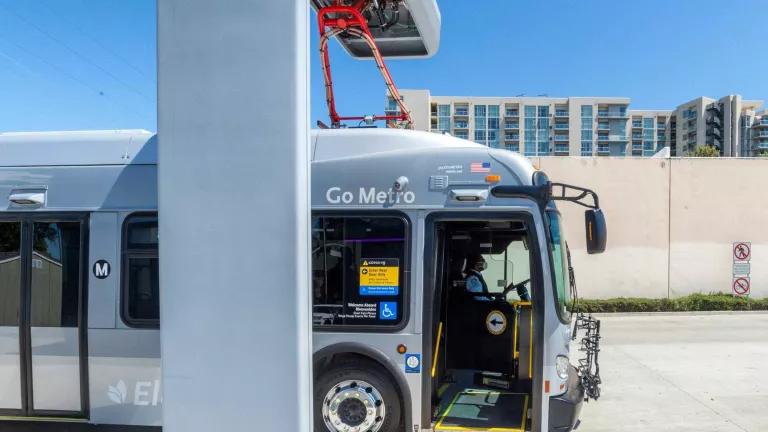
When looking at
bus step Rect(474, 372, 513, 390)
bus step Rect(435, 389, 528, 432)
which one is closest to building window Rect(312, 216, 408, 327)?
bus step Rect(435, 389, 528, 432)

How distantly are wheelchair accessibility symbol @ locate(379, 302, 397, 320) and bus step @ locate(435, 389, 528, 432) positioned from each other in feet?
3.76

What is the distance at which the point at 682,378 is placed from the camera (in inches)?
306

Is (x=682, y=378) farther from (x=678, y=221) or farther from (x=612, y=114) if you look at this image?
(x=612, y=114)

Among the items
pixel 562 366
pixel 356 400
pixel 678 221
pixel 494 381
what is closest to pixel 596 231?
pixel 562 366

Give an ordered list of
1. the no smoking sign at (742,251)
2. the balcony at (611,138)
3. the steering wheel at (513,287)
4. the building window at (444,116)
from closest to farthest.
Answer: the steering wheel at (513,287)
the no smoking sign at (742,251)
the building window at (444,116)
the balcony at (611,138)

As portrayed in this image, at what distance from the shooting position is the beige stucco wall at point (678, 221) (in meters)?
14.5

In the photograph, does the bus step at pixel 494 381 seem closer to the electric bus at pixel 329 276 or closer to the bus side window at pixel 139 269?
the electric bus at pixel 329 276

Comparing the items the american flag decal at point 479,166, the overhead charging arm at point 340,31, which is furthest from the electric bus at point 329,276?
the overhead charging arm at point 340,31

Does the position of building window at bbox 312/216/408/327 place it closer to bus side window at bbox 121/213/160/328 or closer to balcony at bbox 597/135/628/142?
bus side window at bbox 121/213/160/328

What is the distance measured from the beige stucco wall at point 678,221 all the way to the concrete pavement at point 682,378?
204 cm

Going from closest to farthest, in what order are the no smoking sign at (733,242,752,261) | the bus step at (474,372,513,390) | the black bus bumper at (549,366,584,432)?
the black bus bumper at (549,366,584,432)
the bus step at (474,372,513,390)
the no smoking sign at (733,242,752,261)

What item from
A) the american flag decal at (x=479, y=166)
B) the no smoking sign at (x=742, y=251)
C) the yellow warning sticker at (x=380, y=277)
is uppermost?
the american flag decal at (x=479, y=166)

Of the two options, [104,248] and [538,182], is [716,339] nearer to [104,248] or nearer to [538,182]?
[538,182]

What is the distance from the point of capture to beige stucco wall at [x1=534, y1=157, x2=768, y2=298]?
573 inches
